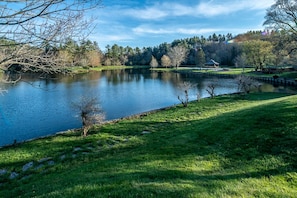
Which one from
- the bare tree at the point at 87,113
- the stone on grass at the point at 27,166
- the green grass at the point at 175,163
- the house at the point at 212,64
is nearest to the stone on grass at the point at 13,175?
the green grass at the point at 175,163

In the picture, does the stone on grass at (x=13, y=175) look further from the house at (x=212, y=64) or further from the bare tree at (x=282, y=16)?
the house at (x=212, y=64)

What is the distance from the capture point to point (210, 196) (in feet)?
12.3

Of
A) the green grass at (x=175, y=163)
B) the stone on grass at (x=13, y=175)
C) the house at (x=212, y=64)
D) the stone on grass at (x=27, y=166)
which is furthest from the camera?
the house at (x=212, y=64)

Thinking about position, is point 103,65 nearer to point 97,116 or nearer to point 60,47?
point 97,116

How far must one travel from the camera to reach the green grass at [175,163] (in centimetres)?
414

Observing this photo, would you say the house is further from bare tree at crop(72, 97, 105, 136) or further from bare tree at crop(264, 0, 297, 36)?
bare tree at crop(72, 97, 105, 136)

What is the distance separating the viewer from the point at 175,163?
5.68 m

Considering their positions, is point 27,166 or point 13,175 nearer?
point 13,175

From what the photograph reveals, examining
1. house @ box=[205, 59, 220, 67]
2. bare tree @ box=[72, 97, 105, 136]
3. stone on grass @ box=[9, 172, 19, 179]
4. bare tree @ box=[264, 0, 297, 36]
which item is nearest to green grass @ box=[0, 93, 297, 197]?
stone on grass @ box=[9, 172, 19, 179]

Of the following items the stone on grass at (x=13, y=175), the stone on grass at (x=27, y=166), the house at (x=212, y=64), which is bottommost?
the stone on grass at (x=13, y=175)

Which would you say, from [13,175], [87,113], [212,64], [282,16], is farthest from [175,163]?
[212,64]

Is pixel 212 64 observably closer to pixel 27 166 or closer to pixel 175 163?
pixel 27 166

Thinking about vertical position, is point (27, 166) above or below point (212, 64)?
below

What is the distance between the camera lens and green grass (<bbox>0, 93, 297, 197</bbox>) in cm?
414
